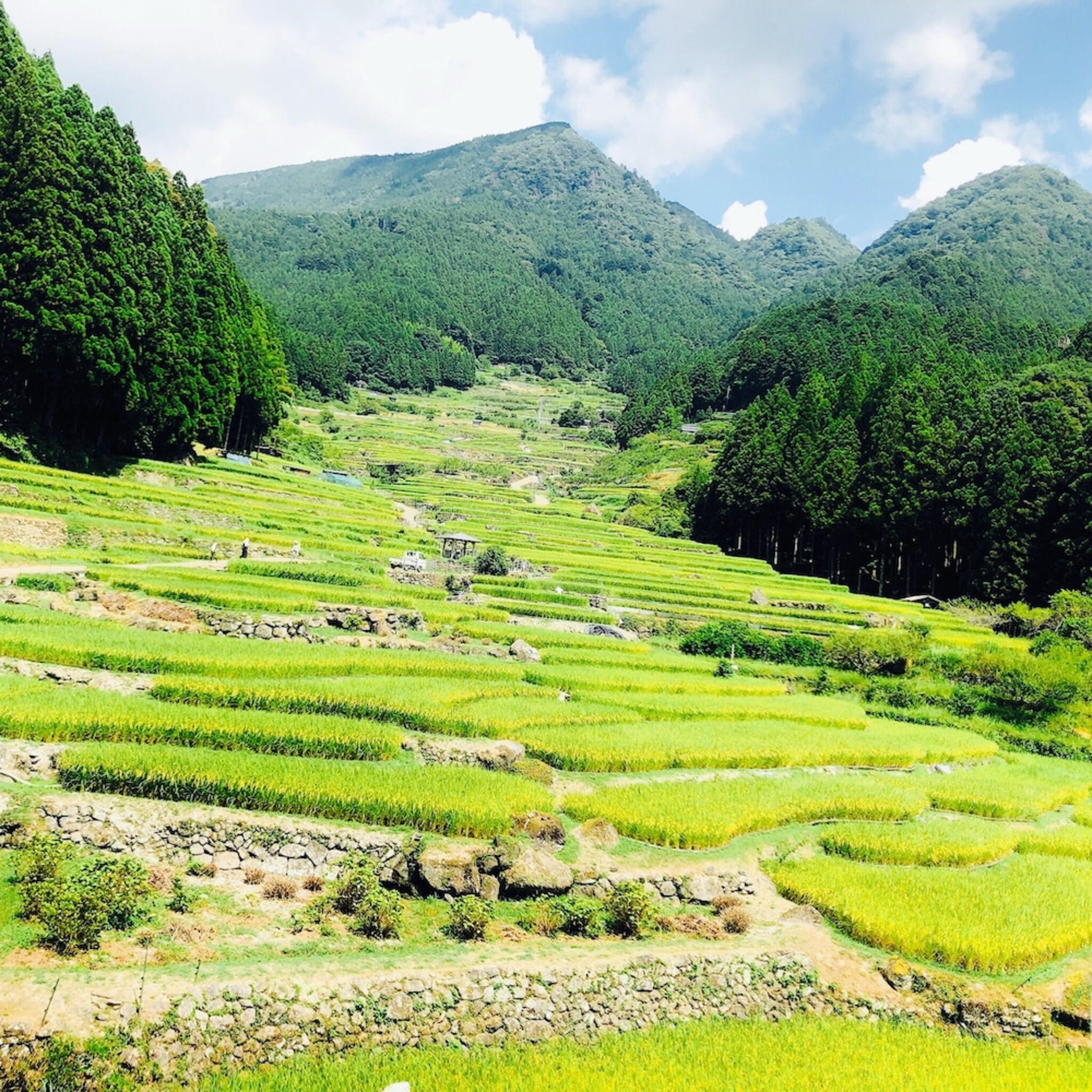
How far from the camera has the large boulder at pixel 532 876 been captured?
12172mm

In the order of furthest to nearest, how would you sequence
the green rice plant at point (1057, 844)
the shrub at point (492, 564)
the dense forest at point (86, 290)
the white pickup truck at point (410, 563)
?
the shrub at point (492, 564) → the white pickup truck at point (410, 563) → the dense forest at point (86, 290) → the green rice plant at point (1057, 844)

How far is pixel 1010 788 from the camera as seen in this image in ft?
70.0

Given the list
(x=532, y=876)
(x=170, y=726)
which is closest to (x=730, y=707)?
(x=532, y=876)

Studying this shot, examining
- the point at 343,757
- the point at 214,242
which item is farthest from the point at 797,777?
the point at 214,242

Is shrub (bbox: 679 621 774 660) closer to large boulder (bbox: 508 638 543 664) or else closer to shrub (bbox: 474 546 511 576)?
large boulder (bbox: 508 638 543 664)

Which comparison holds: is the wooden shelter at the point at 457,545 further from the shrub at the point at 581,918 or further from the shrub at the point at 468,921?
the shrub at the point at 468,921

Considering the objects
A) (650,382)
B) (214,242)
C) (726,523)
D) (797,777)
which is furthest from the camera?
(650,382)

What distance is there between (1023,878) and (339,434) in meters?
92.9

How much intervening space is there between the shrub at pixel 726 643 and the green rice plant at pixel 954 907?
1855 cm

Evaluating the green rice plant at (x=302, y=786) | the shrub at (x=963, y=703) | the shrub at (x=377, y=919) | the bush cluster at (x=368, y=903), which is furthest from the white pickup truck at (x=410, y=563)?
the shrub at (x=377, y=919)

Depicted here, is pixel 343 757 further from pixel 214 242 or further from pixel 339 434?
pixel 339 434

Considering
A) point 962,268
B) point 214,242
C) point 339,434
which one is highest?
point 962,268

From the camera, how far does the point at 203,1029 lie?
8344 mm

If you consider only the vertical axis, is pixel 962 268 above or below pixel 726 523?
above
